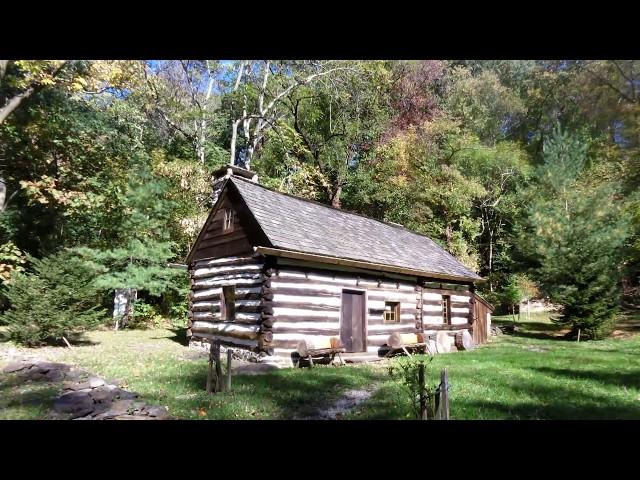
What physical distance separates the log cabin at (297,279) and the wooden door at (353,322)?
3cm

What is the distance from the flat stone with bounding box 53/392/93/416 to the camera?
6172mm

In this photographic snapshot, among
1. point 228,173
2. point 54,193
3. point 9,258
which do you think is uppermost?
point 228,173

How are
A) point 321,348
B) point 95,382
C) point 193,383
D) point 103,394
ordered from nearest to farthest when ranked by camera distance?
A: 1. point 103,394
2. point 95,382
3. point 193,383
4. point 321,348

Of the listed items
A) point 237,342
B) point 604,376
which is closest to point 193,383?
point 237,342

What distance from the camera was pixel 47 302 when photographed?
38.7 feet

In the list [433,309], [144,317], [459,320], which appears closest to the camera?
[433,309]

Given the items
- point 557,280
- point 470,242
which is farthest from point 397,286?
point 470,242

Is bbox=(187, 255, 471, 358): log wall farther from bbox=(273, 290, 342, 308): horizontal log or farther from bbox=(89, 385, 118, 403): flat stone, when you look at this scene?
bbox=(89, 385, 118, 403): flat stone

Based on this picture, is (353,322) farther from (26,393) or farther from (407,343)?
(26,393)

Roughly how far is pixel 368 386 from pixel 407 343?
566cm

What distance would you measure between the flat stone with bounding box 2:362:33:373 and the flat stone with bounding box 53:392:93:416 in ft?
10.1
